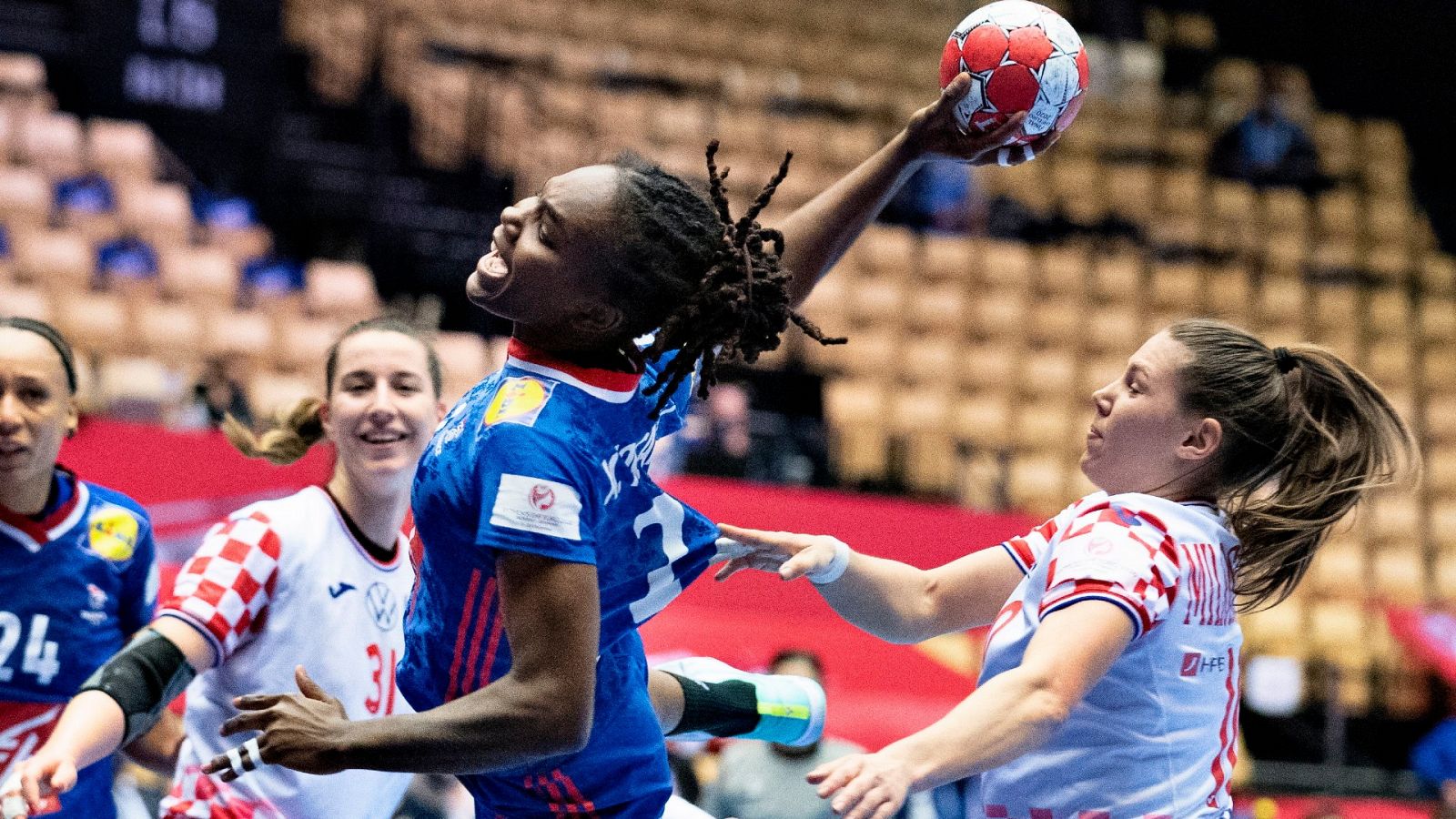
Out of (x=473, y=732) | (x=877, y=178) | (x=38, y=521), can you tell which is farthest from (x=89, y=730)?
(x=877, y=178)

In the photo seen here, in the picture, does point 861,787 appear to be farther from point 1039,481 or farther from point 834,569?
point 1039,481

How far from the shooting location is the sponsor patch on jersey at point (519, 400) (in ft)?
7.01

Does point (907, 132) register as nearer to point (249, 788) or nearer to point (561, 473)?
point (561, 473)

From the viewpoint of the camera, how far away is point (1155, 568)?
229 centimetres

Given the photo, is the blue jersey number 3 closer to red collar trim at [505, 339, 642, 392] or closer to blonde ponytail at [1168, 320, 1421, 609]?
red collar trim at [505, 339, 642, 392]

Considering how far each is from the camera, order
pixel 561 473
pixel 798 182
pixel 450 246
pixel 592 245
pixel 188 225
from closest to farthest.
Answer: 1. pixel 561 473
2. pixel 592 245
3. pixel 188 225
4. pixel 450 246
5. pixel 798 182

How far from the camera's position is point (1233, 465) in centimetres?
256

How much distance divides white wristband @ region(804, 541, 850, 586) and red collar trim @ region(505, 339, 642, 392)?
0.55 meters

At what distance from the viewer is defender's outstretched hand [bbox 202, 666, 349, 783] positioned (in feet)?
6.66

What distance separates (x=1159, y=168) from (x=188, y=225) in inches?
312

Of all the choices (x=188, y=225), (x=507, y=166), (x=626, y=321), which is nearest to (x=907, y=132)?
(x=626, y=321)

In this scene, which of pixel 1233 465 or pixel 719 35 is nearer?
pixel 1233 465

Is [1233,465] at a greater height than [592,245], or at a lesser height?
lesser

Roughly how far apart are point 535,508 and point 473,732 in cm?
31
